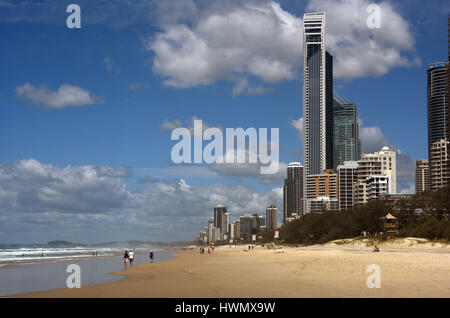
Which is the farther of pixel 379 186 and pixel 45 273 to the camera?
pixel 379 186

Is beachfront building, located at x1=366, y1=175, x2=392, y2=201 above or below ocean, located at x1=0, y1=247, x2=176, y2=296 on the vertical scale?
above

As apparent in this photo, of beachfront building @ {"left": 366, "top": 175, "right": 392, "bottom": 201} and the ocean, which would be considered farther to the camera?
beachfront building @ {"left": 366, "top": 175, "right": 392, "bottom": 201}

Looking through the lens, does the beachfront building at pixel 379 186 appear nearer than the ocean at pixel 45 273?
No

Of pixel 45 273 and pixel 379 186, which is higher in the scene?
pixel 379 186

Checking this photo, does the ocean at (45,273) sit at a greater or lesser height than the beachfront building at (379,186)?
lesser

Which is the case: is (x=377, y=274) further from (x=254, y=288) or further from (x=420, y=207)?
(x=420, y=207)
